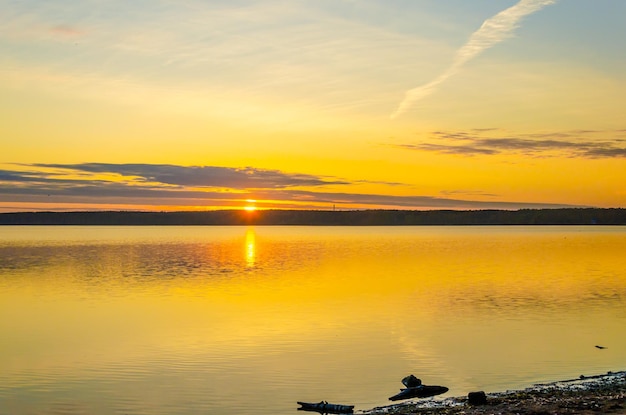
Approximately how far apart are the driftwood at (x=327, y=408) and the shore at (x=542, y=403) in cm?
51

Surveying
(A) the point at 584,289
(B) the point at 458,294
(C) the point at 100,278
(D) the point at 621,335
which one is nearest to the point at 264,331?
(D) the point at 621,335

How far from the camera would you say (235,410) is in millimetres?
20453

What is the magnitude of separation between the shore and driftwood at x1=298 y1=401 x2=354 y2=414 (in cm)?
51

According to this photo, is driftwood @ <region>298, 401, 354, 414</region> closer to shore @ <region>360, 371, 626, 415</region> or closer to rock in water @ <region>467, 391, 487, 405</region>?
shore @ <region>360, 371, 626, 415</region>

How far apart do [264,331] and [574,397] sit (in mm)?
17801

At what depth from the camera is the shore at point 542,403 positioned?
58.1ft

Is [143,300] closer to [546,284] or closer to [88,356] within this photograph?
[88,356]

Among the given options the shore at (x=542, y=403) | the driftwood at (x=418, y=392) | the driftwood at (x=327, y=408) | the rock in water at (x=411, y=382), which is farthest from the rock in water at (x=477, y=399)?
the driftwood at (x=327, y=408)

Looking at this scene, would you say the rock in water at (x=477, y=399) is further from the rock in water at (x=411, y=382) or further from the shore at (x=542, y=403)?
the rock in water at (x=411, y=382)

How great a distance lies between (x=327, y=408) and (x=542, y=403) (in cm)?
595

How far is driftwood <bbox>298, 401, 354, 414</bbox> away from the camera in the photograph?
1942cm

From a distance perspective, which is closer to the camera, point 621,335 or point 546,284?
point 621,335

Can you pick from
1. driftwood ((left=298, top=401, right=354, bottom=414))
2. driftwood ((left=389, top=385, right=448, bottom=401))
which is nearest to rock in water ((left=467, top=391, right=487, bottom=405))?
driftwood ((left=389, top=385, right=448, bottom=401))

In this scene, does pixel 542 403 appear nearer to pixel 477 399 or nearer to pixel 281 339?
pixel 477 399
